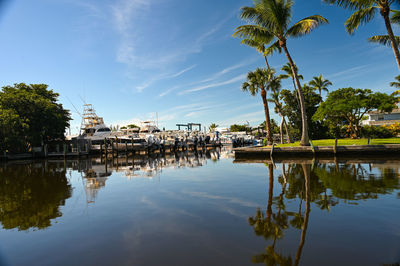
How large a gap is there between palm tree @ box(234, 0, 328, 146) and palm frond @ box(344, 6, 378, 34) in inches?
83.1

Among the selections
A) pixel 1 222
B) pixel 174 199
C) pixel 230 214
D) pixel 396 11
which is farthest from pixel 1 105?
pixel 396 11

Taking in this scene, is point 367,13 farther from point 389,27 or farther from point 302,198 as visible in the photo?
point 302,198

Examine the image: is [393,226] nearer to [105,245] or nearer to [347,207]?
[347,207]

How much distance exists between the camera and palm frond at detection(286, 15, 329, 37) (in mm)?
17562

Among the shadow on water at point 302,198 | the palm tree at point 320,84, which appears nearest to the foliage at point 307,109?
the palm tree at point 320,84

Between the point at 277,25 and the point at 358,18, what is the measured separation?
5.99 meters

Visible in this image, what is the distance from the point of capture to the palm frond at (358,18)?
15.1 m

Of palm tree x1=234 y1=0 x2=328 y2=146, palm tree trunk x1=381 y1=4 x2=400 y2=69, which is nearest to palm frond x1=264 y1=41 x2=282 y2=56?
palm tree x1=234 y1=0 x2=328 y2=146

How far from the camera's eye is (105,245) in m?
4.58

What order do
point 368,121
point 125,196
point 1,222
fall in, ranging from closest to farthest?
point 1,222 < point 125,196 < point 368,121

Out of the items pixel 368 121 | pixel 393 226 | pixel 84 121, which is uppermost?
pixel 84 121

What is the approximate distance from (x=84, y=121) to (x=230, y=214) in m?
57.8

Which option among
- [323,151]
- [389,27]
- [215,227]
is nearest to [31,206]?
[215,227]

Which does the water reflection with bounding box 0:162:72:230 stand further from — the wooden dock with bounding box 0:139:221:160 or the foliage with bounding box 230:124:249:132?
the foliage with bounding box 230:124:249:132
